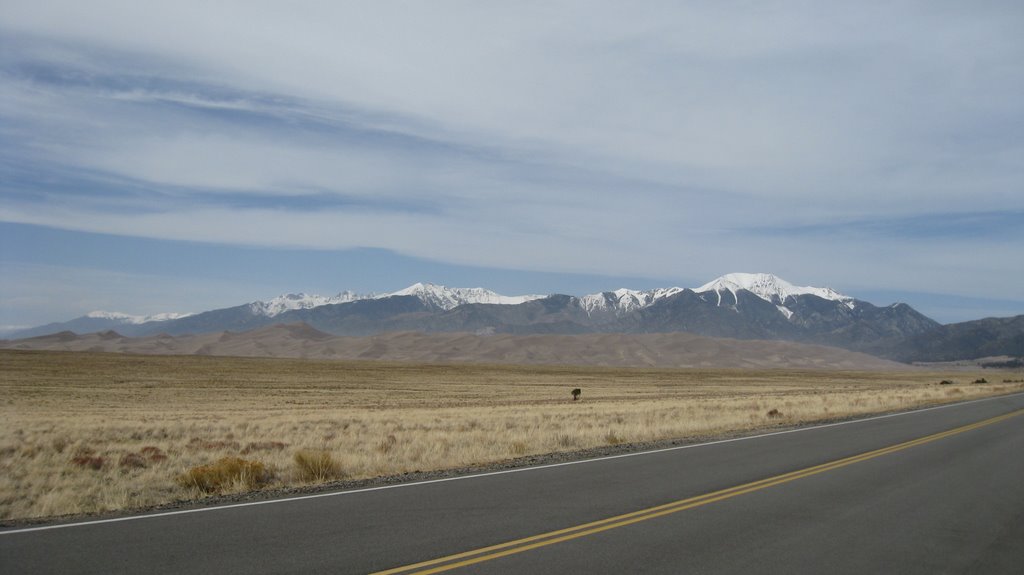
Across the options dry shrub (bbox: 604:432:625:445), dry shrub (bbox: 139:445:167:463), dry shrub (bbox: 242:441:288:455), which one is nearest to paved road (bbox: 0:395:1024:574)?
dry shrub (bbox: 604:432:625:445)

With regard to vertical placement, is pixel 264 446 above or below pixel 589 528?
below

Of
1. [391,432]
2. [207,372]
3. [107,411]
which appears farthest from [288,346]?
[391,432]

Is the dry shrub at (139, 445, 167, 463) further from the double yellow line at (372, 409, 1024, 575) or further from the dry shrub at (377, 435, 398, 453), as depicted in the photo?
the double yellow line at (372, 409, 1024, 575)

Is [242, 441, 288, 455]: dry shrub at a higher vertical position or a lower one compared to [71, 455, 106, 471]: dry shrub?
lower

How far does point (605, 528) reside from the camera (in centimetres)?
890

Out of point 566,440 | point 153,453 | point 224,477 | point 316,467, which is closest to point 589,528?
point 316,467

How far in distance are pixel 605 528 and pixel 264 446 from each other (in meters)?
12.2

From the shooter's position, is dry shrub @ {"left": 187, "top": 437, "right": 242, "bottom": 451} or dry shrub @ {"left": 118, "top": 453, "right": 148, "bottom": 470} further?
dry shrub @ {"left": 187, "top": 437, "right": 242, "bottom": 451}

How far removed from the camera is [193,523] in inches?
357

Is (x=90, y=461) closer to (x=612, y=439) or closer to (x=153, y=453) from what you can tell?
(x=153, y=453)

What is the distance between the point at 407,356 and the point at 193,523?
17972 centimetres

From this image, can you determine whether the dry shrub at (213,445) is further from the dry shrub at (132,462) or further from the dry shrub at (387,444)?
the dry shrub at (387,444)

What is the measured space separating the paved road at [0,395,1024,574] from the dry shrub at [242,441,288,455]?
7.85 meters

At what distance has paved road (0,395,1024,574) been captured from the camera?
24.5ft
